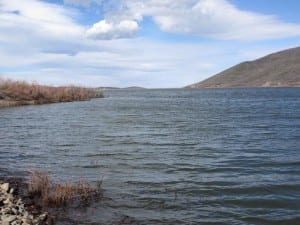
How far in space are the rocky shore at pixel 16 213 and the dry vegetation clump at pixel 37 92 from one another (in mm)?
57543

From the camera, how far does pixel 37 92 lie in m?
78.6

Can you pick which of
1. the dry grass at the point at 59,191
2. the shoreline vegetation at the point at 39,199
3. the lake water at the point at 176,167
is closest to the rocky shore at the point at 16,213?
the shoreline vegetation at the point at 39,199

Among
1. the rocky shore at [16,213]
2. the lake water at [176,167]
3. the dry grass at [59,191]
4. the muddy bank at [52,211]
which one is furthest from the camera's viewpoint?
the dry grass at [59,191]

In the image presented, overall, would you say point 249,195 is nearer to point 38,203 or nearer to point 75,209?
point 75,209

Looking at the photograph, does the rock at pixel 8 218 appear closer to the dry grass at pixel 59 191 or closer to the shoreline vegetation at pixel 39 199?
the shoreline vegetation at pixel 39 199

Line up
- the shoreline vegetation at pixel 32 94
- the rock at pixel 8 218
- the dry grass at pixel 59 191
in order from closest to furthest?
the rock at pixel 8 218
the dry grass at pixel 59 191
the shoreline vegetation at pixel 32 94

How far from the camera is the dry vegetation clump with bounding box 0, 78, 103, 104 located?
7112 centimetres

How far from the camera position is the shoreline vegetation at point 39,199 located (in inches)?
475

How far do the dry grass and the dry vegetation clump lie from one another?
5572 cm

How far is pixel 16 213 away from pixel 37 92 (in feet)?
224

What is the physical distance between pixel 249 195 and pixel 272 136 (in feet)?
51.6

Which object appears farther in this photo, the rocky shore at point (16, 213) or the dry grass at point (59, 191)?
the dry grass at point (59, 191)

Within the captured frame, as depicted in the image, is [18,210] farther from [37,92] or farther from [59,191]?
[37,92]

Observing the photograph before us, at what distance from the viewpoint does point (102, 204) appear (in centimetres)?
1476
